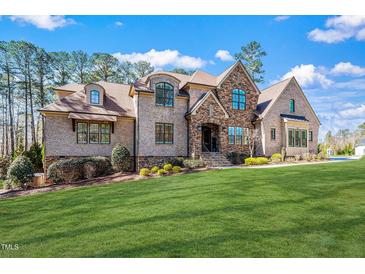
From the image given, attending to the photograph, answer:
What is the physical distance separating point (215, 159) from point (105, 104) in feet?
32.0

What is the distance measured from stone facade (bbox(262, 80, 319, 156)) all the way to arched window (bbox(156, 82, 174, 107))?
8827 millimetres

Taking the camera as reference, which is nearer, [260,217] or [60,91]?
[260,217]

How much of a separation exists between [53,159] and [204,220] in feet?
44.4

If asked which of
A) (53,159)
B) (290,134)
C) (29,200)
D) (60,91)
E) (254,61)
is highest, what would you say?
(254,61)

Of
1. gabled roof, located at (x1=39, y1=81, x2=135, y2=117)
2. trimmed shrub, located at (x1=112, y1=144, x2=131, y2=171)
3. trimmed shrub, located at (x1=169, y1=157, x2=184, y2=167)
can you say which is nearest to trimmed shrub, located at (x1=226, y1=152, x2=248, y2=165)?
trimmed shrub, located at (x1=169, y1=157, x2=184, y2=167)

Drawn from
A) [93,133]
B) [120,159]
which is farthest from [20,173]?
[120,159]

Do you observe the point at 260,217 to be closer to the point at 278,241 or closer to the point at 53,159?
the point at 278,241

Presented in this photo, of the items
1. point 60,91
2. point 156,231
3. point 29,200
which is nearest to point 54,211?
point 29,200

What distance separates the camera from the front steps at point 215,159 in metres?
18.0

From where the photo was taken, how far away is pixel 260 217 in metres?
5.73

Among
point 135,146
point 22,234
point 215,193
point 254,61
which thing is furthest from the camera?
point 254,61

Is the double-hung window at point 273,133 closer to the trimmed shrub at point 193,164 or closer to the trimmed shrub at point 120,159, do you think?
the trimmed shrub at point 193,164

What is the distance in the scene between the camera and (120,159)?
15.6 metres
